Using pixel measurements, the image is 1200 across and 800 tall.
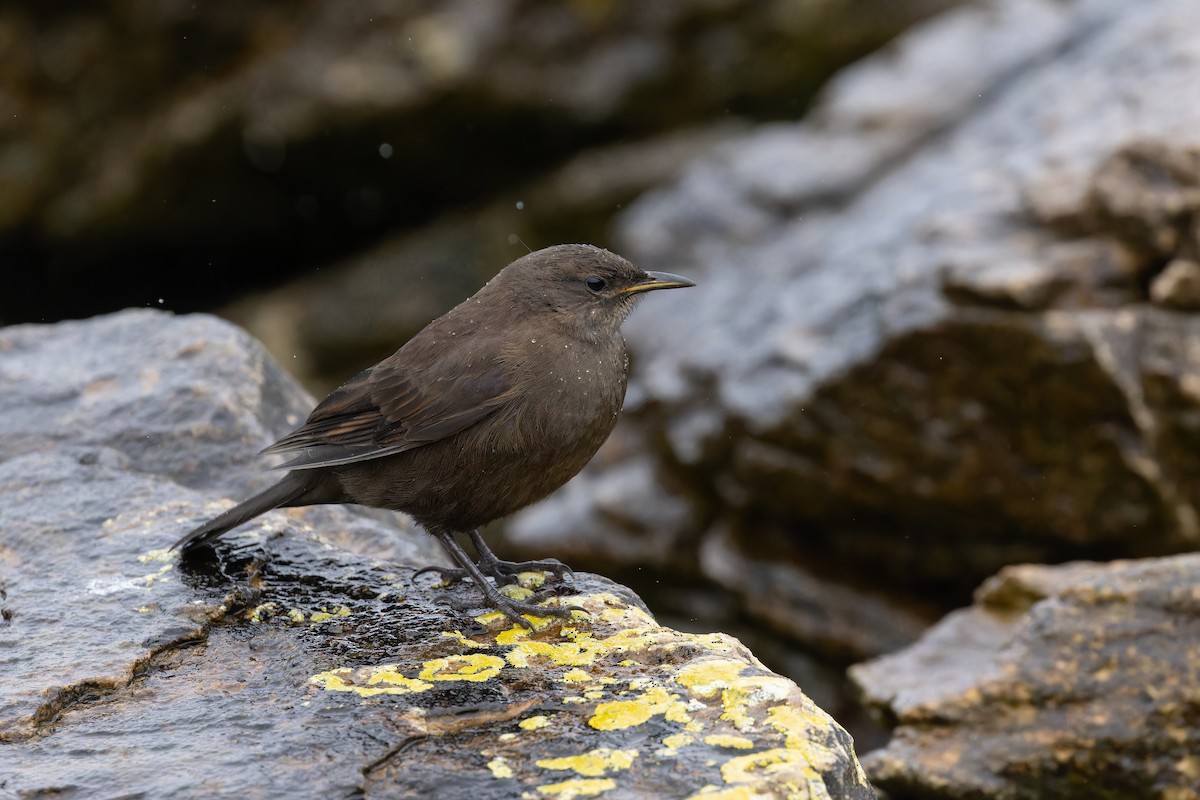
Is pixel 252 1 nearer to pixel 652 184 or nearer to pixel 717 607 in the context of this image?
pixel 652 184

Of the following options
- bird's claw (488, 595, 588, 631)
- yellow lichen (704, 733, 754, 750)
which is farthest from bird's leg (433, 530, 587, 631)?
yellow lichen (704, 733, 754, 750)

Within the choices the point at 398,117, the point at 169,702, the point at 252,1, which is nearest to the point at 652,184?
→ the point at 398,117

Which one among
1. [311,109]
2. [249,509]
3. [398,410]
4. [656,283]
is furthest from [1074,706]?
[311,109]

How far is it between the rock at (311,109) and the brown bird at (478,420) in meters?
6.80

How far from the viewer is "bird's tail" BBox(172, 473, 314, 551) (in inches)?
169

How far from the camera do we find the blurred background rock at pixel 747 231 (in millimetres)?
6527

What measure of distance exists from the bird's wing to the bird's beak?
30.0 inches

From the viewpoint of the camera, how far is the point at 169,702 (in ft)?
11.4

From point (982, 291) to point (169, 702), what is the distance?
4.54m

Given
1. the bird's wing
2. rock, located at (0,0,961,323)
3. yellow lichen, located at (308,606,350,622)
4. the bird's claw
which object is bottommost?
the bird's claw

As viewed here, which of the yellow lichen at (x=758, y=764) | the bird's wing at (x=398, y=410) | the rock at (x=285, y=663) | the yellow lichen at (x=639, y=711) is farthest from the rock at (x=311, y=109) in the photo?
the yellow lichen at (x=758, y=764)

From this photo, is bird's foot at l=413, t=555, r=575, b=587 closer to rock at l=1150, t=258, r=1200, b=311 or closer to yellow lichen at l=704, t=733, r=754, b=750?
yellow lichen at l=704, t=733, r=754, b=750

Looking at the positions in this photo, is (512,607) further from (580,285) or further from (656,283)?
(656,283)

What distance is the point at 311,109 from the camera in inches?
442
